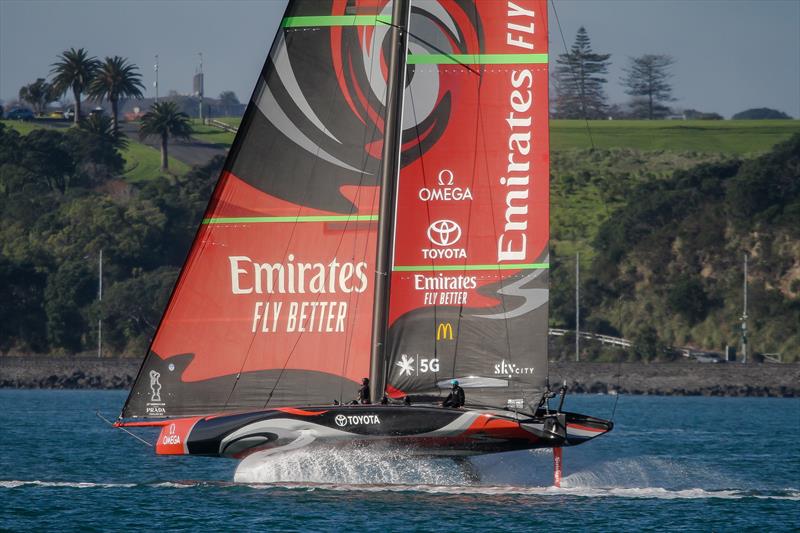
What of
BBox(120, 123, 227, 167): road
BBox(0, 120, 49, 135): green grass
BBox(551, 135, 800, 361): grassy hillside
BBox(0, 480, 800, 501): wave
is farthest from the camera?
BBox(0, 120, 49, 135): green grass

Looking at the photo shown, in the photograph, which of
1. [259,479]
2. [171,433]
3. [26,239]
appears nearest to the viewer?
[171,433]

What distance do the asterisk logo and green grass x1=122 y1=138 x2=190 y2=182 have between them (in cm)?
9765

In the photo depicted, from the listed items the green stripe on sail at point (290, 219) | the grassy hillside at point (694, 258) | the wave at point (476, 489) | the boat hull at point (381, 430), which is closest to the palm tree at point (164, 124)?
the grassy hillside at point (694, 258)

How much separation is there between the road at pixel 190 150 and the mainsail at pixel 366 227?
101705 millimetres

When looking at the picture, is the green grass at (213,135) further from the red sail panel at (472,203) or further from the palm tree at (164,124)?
the red sail panel at (472,203)

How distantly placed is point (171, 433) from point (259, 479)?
2.36 meters

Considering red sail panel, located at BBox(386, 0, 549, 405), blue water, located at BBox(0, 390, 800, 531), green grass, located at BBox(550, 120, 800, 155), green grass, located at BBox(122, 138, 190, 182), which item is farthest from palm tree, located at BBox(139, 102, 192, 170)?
red sail panel, located at BBox(386, 0, 549, 405)

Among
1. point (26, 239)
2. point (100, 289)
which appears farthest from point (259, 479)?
point (26, 239)

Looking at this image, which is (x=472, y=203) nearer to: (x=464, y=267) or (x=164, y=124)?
(x=464, y=267)

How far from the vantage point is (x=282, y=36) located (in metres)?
25.5

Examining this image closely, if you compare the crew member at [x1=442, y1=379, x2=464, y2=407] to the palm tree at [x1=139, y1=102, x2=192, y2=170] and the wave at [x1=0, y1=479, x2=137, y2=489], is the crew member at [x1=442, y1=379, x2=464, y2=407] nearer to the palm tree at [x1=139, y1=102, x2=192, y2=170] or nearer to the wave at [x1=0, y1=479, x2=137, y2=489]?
the wave at [x1=0, y1=479, x2=137, y2=489]

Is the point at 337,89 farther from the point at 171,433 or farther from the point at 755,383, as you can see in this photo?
the point at 755,383

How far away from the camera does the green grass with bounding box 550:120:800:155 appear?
448ft

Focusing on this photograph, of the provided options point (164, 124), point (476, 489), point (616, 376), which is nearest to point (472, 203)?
point (476, 489)
